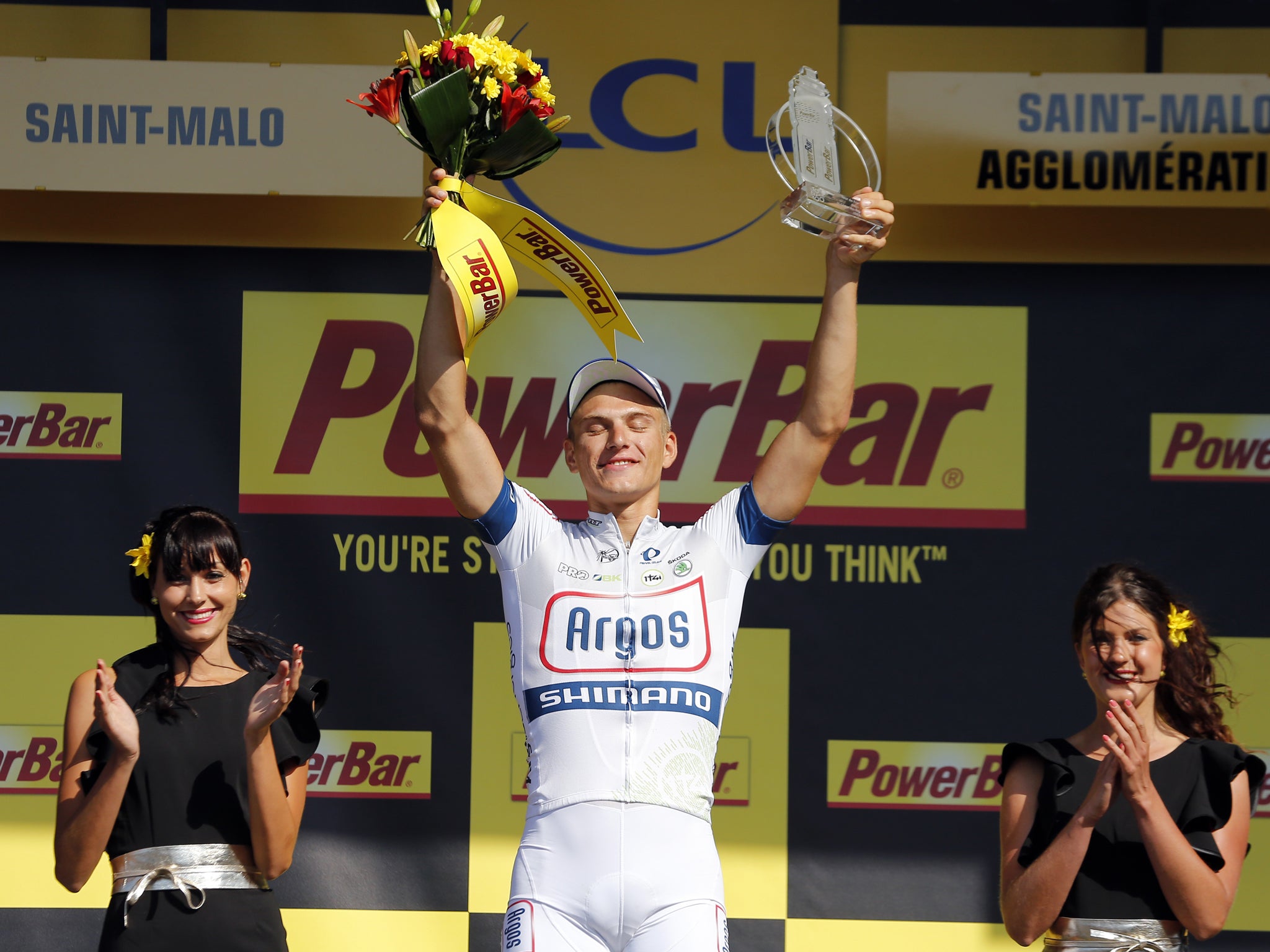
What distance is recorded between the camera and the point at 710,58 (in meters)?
3.58

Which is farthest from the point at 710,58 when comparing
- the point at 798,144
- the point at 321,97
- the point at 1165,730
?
the point at 1165,730

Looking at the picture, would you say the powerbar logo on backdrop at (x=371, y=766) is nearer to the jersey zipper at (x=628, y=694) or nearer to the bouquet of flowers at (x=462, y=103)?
the jersey zipper at (x=628, y=694)

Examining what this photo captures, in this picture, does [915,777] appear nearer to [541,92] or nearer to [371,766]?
[371,766]

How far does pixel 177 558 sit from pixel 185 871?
1.77ft

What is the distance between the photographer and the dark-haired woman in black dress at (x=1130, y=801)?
7.18ft

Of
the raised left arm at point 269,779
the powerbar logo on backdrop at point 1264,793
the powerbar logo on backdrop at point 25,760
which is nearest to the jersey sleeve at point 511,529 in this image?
the raised left arm at point 269,779

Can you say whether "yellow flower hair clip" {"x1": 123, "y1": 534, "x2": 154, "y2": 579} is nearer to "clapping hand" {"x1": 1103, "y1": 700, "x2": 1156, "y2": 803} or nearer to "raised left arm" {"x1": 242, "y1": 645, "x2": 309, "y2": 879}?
"raised left arm" {"x1": 242, "y1": 645, "x2": 309, "y2": 879}

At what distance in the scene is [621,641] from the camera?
7.06ft

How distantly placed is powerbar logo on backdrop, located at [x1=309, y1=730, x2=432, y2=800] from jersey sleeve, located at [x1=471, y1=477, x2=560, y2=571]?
4.53 feet

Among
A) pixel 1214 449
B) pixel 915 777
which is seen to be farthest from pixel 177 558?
pixel 1214 449

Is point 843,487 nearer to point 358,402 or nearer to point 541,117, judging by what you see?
point 358,402

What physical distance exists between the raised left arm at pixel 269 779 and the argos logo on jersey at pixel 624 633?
1.43 ft

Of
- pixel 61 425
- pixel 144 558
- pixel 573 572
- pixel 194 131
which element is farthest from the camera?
pixel 61 425

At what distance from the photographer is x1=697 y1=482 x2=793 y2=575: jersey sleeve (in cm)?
228
